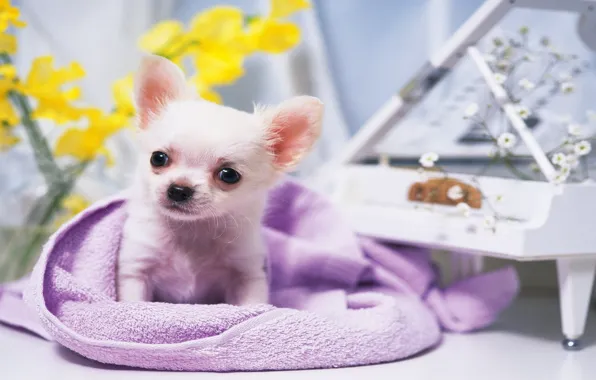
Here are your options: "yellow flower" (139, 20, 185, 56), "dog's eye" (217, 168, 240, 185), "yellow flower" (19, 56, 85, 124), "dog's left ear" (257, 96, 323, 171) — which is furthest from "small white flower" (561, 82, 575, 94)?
"yellow flower" (19, 56, 85, 124)

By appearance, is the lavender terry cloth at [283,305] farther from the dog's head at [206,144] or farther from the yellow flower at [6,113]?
the yellow flower at [6,113]

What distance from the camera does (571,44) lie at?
138 cm

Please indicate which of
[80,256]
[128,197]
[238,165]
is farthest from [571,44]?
[80,256]

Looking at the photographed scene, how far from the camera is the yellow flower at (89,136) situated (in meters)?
1.36

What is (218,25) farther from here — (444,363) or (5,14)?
(444,363)

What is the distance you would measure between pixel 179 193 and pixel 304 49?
2.96 ft

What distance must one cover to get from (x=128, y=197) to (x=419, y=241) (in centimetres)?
53

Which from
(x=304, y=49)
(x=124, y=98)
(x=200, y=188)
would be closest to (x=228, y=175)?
(x=200, y=188)

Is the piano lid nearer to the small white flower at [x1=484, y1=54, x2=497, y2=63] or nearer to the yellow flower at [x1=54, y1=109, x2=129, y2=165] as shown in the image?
the small white flower at [x1=484, y1=54, x2=497, y2=63]

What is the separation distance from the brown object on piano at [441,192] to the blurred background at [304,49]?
0.50 metres

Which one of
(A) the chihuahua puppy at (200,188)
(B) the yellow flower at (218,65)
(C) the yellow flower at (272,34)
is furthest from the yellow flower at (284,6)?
(A) the chihuahua puppy at (200,188)

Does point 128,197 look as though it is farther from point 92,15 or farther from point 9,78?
point 92,15

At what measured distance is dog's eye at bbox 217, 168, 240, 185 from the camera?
1005mm

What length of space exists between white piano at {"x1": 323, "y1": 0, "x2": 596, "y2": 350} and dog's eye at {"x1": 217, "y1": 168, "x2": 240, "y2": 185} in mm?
396
